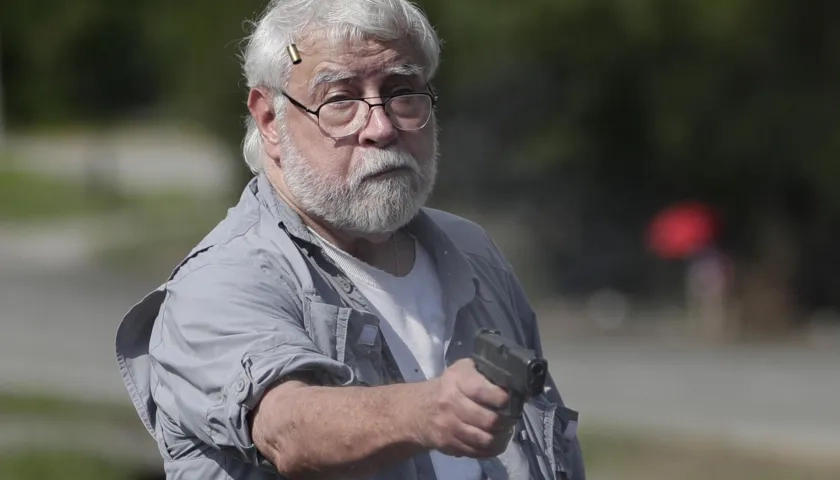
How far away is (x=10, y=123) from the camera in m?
32.8

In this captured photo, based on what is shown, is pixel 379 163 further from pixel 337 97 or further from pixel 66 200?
pixel 66 200

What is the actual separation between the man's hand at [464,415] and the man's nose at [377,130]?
67 centimetres

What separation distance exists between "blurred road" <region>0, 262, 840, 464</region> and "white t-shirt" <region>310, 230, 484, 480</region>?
6066 mm

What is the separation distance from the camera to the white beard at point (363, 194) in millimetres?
2652

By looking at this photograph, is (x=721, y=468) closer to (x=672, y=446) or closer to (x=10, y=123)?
(x=672, y=446)

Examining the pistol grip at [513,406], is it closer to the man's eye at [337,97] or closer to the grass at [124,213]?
the man's eye at [337,97]

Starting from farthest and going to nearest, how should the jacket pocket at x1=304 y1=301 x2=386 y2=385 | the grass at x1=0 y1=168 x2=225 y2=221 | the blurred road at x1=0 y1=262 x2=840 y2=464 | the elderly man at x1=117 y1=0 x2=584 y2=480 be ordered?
the grass at x1=0 y1=168 x2=225 y2=221, the blurred road at x1=0 y1=262 x2=840 y2=464, the jacket pocket at x1=304 y1=301 x2=386 y2=385, the elderly man at x1=117 y1=0 x2=584 y2=480

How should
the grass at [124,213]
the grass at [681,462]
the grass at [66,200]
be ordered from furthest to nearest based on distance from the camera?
the grass at [66,200] → the grass at [124,213] → the grass at [681,462]

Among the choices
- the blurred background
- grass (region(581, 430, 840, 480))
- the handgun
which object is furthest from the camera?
the blurred background

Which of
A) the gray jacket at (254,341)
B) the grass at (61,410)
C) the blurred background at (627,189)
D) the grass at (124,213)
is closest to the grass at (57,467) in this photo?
the grass at (61,410)

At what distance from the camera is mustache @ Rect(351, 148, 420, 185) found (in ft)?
8.71

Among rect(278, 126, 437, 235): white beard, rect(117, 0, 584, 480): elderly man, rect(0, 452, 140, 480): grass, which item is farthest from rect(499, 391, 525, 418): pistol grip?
rect(0, 452, 140, 480): grass

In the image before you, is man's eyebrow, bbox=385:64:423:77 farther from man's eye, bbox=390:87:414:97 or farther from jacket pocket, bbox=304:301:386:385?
jacket pocket, bbox=304:301:386:385

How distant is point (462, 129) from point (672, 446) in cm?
888
